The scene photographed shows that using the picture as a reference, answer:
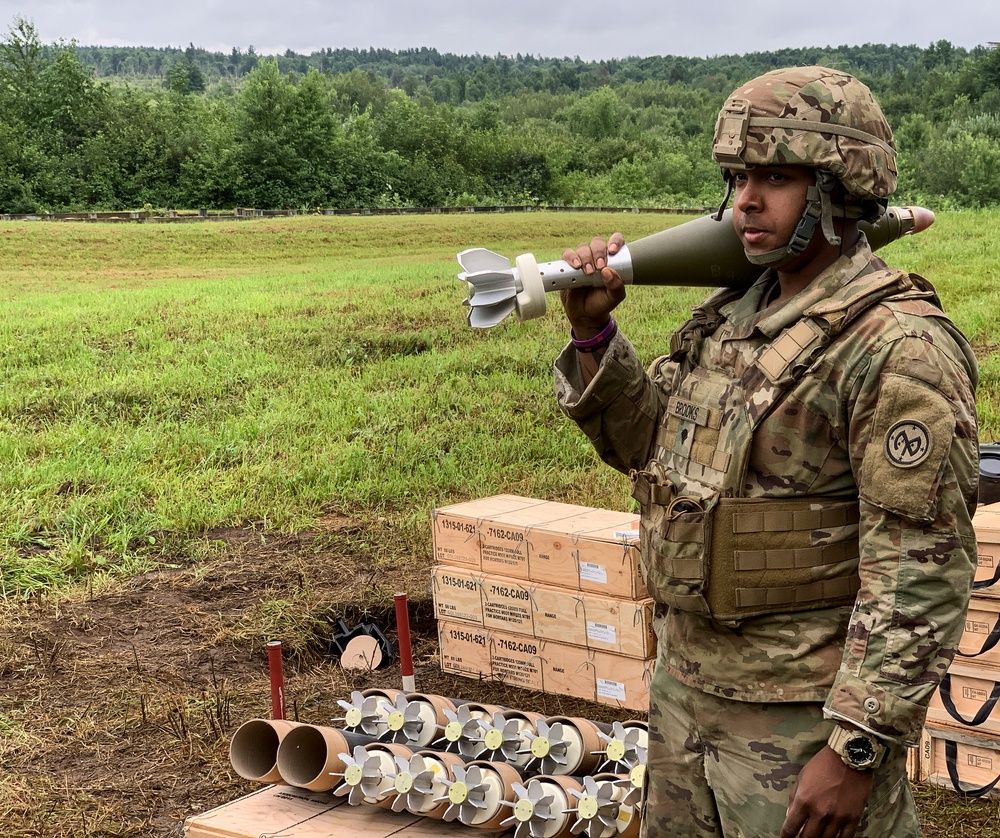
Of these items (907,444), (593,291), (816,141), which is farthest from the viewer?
(593,291)

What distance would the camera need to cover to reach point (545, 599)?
4.44 metres

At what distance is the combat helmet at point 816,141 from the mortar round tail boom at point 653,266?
25 centimetres

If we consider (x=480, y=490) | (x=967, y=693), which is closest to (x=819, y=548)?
(x=967, y=693)

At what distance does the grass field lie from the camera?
4320mm

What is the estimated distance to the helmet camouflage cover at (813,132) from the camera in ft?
6.38

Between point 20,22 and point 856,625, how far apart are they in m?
50.5

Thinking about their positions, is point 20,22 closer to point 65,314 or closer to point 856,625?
point 65,314

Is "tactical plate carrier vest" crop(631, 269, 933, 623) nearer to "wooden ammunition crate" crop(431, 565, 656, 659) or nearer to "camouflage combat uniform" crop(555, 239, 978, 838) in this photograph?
"camouflage combat uniform" crop(555, 239, 978, 838)

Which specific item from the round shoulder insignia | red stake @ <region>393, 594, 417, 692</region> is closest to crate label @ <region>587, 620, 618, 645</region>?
red stake @ <region>393, 594, 417, 692</region>

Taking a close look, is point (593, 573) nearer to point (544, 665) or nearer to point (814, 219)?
point (544, 665)

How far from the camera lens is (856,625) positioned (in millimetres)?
1817

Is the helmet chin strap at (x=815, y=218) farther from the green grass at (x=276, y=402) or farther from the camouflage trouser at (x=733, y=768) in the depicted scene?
the green grass at (x=276, y=402)

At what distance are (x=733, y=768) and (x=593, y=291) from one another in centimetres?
93

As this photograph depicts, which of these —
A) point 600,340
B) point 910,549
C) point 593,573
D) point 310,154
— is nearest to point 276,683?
point 593,573
